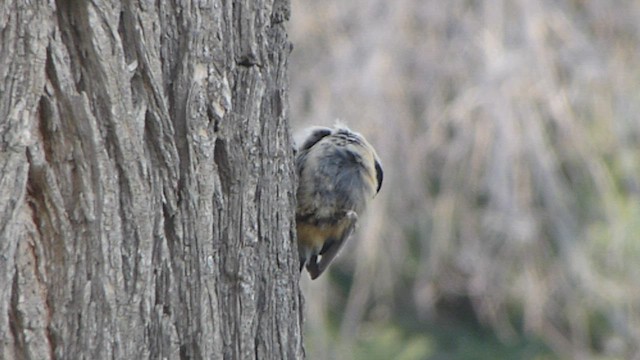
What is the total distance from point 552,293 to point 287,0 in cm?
485

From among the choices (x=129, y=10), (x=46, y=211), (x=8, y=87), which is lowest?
(x=46, y=211)

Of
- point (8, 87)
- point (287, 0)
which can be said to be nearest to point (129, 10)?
point (8, 87)

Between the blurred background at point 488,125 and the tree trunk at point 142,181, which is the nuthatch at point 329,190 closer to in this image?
the tree trunk at point 142,181

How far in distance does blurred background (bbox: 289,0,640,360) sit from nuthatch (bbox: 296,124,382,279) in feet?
7.97

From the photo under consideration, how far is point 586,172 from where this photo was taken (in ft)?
19.7

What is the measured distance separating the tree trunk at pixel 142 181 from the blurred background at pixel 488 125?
330 cm

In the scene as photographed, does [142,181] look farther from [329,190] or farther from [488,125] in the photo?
[488,125]

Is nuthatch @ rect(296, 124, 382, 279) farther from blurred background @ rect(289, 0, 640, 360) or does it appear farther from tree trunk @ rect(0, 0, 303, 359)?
blurred background @ rect(289, 0, 640, 360)

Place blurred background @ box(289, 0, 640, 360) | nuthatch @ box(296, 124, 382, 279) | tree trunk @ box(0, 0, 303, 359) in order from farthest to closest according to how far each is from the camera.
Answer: blurred background @ box(289, 0, 640, 360), nuthatch @ box(296, 124, 382, 279), tree trunk @ box(0, 0, 303, 359)

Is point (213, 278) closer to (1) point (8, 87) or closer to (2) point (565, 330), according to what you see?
(1) point (8, 87)

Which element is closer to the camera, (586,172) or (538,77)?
(538,77)

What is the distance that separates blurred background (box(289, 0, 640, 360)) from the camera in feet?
18.4

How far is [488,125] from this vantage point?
5.59 m

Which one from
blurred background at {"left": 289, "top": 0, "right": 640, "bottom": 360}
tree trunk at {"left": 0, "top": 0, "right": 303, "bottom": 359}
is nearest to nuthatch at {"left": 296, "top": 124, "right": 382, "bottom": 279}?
tree trunk at {"left": 0, "top": 0, "right": 303, "bottom": 359}
